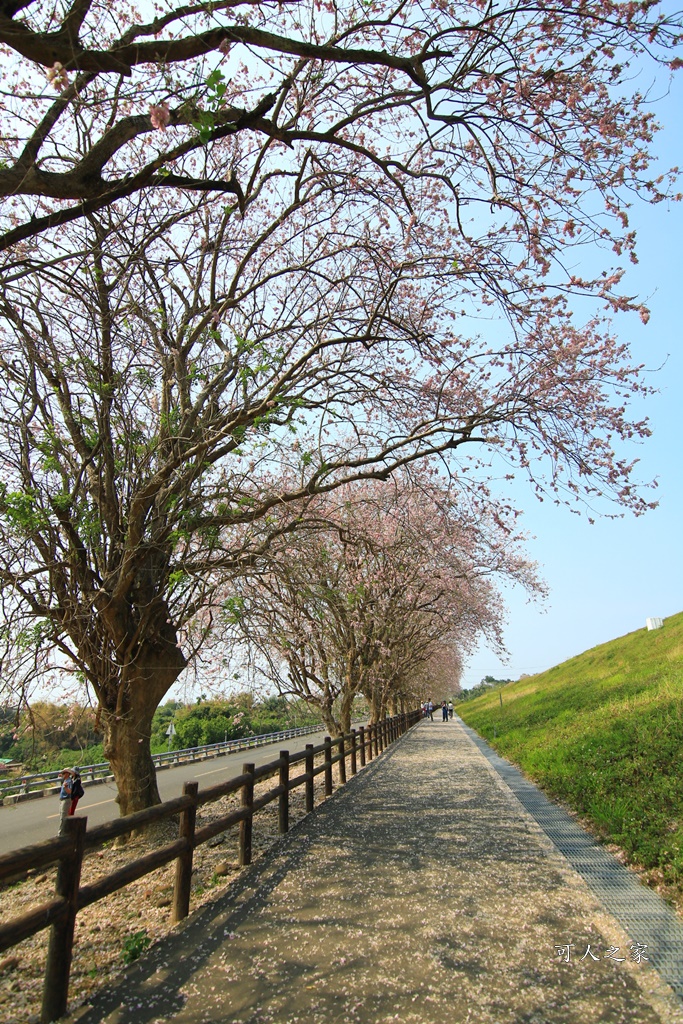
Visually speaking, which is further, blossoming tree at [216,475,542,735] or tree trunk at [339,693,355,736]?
tree trunk at [339,693,355,736]

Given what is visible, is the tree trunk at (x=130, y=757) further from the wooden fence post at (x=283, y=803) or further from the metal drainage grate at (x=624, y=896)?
the metal drainage grate at (x=624, y=896)

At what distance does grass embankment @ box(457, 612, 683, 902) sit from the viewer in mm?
6598

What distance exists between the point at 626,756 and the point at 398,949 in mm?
6973

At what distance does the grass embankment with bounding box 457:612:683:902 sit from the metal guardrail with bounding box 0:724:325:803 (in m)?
8.04

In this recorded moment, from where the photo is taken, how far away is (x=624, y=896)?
5266mm

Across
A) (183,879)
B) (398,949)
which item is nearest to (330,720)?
(183,879)

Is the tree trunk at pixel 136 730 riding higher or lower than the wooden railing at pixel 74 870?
higher

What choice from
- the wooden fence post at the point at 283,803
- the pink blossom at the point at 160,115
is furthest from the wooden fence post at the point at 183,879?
the pink blossom at the point at 160,115

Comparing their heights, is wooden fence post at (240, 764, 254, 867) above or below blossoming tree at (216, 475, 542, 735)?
below

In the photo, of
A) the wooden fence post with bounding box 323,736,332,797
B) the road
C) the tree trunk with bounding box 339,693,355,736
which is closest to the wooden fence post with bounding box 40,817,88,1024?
the wooden fence post with bounding box 323,736,332,797

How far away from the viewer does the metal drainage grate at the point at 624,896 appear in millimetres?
3969

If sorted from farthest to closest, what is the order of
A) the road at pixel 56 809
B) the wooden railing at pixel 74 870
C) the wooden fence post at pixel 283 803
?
the road at pixel 56 809 < the wooden fence post at pixel 283 803 < the wooden railing at pixel 74 870

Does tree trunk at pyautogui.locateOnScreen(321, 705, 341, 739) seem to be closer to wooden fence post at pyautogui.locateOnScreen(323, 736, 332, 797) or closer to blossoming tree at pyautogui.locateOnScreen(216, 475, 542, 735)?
blossoming tree at pyautogui.locateOnScreen(216, 475, 542, 735)

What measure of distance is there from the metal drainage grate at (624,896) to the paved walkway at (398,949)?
129 millimetres
